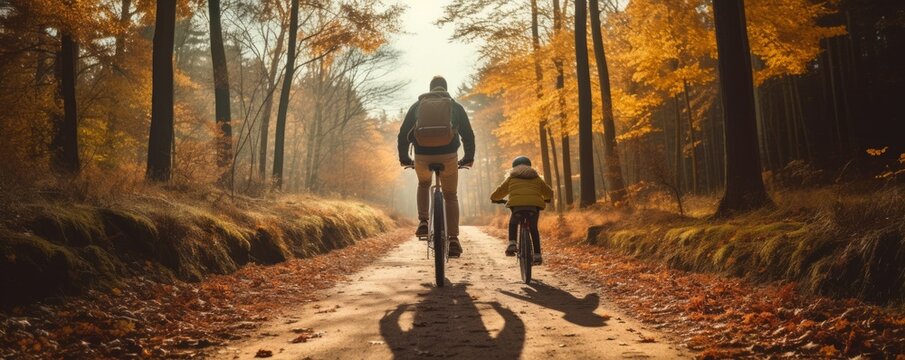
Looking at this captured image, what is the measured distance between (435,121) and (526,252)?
2.26 m

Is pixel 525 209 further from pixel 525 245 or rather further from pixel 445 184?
pixel 445 184

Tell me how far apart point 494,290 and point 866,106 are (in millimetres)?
20941

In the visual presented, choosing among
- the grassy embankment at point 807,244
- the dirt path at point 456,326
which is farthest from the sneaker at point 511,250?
the grassy embankment at point 807,244

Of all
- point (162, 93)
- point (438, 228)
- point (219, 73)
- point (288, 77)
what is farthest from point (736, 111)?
point (288, 77)

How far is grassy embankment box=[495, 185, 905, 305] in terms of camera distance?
14.4 feet

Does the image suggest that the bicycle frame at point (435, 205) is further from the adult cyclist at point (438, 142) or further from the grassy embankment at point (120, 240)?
the grassy embankment at point (120, 240)

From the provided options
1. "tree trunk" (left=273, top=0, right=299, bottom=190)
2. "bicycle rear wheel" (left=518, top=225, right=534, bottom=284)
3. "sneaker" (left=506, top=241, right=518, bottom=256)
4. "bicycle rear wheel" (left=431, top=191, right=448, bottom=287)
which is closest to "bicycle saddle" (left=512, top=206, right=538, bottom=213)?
"bicycle rear wheel" (left=518, top=225, right=534, bottom=284)

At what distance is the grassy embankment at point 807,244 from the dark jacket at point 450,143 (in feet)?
11.1

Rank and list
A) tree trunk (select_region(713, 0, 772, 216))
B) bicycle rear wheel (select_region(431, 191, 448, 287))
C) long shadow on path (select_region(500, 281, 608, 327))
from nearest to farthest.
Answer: long shadow on path (select_region(500, 281, 608, 327)) → bicycle rear wheel (select_region(431, 191, 448, 287)) → tree trunk (select_region(713, 0, 772, 216))

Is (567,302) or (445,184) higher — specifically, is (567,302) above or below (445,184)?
below

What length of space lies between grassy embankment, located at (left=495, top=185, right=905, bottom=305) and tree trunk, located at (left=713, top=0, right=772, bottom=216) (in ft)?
2.03

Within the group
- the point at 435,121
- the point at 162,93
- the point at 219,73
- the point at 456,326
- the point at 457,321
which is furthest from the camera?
the point at 219,73

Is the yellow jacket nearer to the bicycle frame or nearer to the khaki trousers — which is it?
the khaki trousers

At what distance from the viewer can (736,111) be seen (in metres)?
8.92
